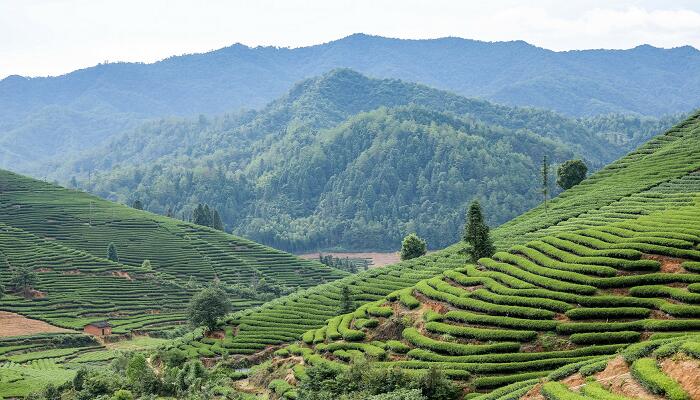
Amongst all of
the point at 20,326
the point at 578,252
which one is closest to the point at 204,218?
the point at 20,326

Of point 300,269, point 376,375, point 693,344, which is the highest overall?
point 693,344

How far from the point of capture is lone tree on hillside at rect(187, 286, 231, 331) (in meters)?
67.8

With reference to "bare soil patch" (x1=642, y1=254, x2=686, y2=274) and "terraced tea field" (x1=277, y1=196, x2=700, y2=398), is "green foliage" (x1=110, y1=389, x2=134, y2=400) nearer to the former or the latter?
"terraced tea field" (x1=277, y1=196, x2=700, y2=398)

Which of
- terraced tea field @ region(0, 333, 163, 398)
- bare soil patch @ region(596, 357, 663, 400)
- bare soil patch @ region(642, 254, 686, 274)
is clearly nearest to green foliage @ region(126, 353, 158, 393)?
terraced tea field @ region(0, 333, 163, 398)

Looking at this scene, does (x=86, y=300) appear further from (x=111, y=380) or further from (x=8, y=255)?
(x=111, y=380)

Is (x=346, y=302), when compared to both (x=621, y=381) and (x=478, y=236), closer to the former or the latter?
(x=478, y=236)

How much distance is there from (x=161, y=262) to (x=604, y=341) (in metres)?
94.1

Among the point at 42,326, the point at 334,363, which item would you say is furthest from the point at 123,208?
the point at 334,363

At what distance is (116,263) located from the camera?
11944cm

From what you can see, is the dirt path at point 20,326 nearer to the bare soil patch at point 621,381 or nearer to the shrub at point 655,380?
the bare soil patch at point 621,381

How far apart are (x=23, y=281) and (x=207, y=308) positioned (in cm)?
4497

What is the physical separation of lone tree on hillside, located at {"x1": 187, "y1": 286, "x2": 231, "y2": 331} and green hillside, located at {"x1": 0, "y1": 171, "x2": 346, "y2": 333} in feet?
96.2

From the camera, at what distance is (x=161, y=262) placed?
125 metres

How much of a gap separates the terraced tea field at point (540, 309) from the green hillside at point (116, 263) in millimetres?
52118
